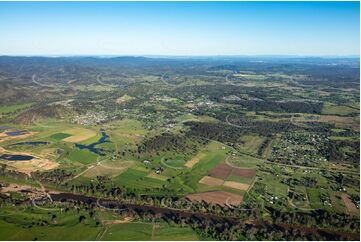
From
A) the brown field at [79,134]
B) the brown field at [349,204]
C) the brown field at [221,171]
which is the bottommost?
the brown field at [349,204]

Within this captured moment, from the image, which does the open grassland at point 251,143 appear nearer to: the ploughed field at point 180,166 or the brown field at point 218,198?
the ploughed field at point 180,166

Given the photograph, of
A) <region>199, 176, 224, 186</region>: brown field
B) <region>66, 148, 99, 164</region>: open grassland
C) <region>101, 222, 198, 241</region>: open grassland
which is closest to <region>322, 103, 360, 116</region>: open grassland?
<region>199, 176, 224, 186</region>: brown field

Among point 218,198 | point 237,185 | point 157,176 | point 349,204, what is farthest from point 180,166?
point 349,204

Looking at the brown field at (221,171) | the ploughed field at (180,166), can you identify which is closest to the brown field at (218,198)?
the ploughed field at (180,166)

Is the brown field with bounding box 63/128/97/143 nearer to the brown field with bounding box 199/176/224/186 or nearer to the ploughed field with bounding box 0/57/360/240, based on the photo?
the ploughed field with bounding box 0/57/360/240

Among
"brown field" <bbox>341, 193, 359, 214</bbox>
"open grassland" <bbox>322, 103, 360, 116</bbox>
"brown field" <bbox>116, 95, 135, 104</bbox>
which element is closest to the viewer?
"brown field" <bbox>341, 193, 359, 214</bbox>

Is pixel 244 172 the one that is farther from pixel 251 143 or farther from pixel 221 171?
pixel 251 143
